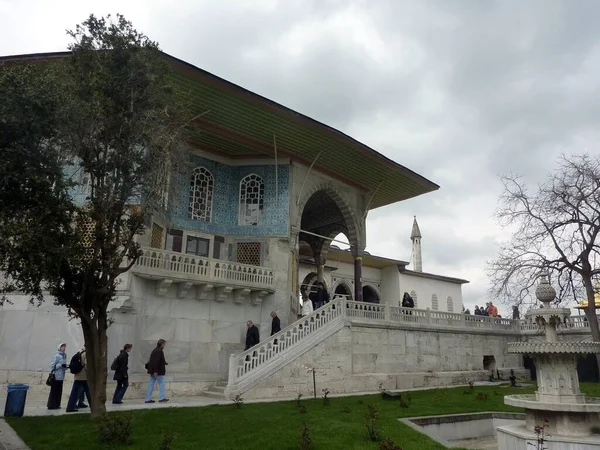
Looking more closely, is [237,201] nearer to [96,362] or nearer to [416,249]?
[96,362]

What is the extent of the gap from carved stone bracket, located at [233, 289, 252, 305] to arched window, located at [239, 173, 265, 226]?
2.77 m

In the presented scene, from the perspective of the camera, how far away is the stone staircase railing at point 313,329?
11109 mm

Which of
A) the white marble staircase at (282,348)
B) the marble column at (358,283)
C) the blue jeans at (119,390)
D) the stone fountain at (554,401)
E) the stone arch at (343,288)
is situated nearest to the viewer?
the stone fountain at (554,401)

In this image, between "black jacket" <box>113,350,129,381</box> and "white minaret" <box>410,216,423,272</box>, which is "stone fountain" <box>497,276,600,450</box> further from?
"white minaret" <box>410,216,423,272</box>

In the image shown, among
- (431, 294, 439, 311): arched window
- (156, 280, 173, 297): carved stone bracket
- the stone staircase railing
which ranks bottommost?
the stone staircase railing

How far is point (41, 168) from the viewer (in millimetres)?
6191

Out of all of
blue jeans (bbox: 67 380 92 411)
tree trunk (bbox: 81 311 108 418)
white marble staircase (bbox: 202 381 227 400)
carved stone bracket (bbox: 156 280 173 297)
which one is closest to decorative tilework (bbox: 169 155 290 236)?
carved stone bracket (bbox: 156 280 173 297)

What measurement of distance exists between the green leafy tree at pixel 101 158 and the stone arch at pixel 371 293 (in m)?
20.9

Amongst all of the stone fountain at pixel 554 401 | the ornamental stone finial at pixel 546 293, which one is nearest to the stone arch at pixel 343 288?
the ornamental stone finial at pixel 546 293

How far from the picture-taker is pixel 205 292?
526 inches

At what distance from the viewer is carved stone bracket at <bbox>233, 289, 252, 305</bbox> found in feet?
46.2

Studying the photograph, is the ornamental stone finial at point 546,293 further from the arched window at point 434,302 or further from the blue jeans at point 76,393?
A: the arched window at point 434,302

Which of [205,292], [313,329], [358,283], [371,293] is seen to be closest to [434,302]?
[371,293]

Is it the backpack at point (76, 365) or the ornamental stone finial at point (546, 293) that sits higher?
the ornamental stone finial at point (546, 293)
